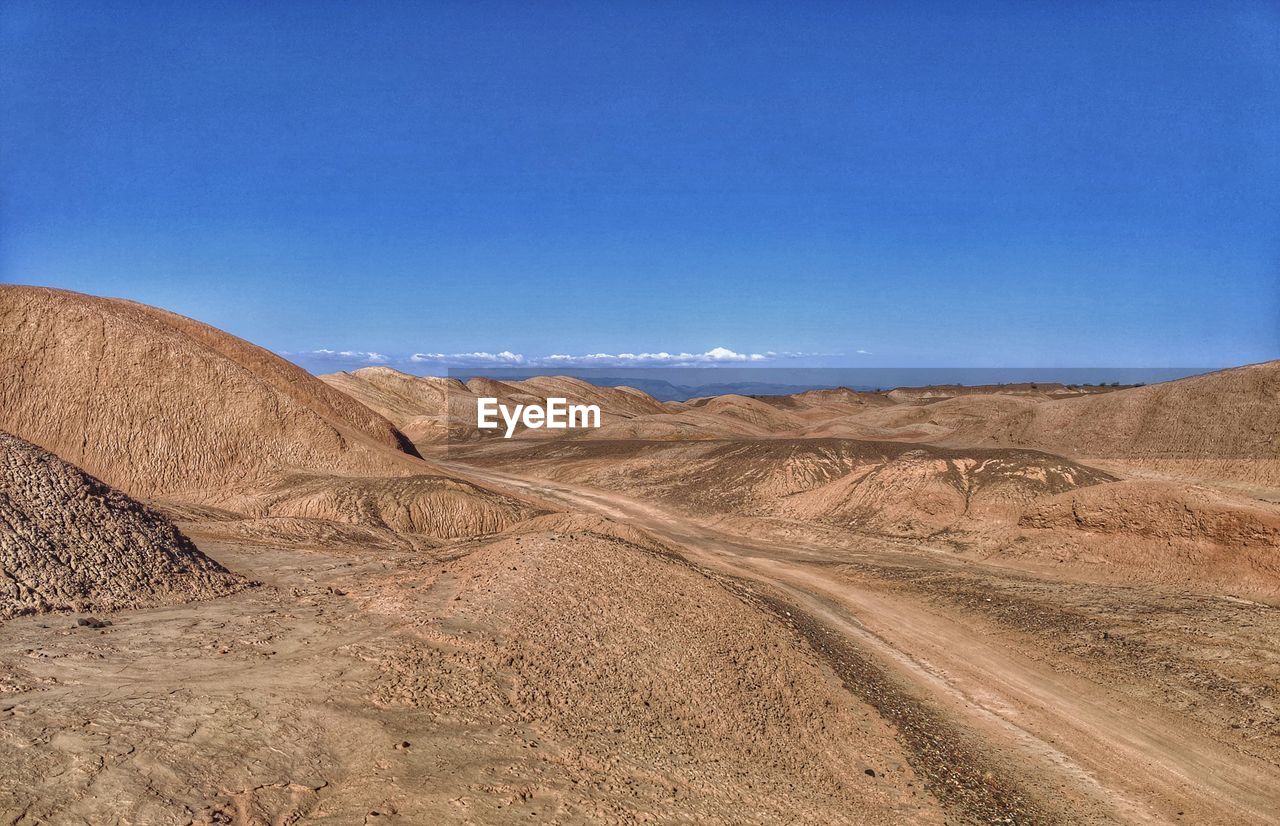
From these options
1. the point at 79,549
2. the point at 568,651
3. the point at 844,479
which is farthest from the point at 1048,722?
the point at 844,479

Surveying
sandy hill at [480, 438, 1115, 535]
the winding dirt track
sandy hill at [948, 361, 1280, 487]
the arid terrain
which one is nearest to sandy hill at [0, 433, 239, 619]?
the arid terrain

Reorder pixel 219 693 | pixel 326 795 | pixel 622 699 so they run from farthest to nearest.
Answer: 1. pixel 622 699
2. pixel 219 693
3. pixel 326 795

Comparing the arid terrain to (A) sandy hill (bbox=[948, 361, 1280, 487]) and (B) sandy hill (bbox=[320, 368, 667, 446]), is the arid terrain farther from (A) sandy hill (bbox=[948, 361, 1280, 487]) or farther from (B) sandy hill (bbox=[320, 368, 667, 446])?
(B) sandy hill (bbox=[320, 368, 667, 446])

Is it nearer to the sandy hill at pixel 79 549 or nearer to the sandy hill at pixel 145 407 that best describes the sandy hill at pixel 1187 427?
the sandy hill at pixel 145 407

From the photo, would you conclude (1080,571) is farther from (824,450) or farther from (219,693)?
(219,693)

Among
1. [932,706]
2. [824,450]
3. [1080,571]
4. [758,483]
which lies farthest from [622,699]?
[824,450]
